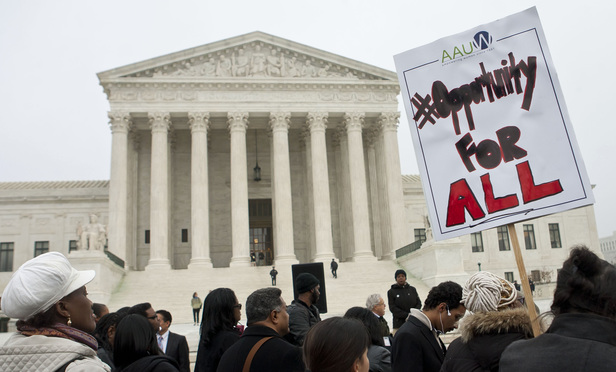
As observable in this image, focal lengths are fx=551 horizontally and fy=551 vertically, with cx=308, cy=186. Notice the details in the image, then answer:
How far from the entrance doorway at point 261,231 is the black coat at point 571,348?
134 feet

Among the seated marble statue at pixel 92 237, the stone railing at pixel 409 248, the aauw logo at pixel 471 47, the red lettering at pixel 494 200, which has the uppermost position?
the seated marble statue at pixel 92 237

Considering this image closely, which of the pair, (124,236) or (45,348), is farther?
(124,236)

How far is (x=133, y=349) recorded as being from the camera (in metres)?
4.38

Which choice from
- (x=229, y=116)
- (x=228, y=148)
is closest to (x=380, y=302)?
(x=229, y=116)

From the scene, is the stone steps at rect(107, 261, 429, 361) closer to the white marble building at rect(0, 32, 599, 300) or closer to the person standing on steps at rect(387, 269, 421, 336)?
the white marble building at rect(0, 32, 599, 300)

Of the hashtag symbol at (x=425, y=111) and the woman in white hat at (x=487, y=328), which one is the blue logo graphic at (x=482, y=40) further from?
the woman in white hat at (x=487, y=328)

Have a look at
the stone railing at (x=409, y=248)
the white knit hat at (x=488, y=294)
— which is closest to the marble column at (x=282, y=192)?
the stone railing at (x=409, y=248)

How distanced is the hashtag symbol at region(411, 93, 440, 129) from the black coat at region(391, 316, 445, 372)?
192cm

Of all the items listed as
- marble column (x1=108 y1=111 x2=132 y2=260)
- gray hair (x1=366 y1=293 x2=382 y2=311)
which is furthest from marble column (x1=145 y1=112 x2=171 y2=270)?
gray hair (x1=366 y1=293 x2=382 y2=311)

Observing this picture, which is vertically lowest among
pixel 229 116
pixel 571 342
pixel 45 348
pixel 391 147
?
pixel 571 342

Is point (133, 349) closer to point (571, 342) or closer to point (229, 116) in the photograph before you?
point (571, 342)

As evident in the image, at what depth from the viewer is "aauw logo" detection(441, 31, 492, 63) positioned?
5.06 m

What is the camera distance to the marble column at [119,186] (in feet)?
116

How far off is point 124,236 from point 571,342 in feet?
117
